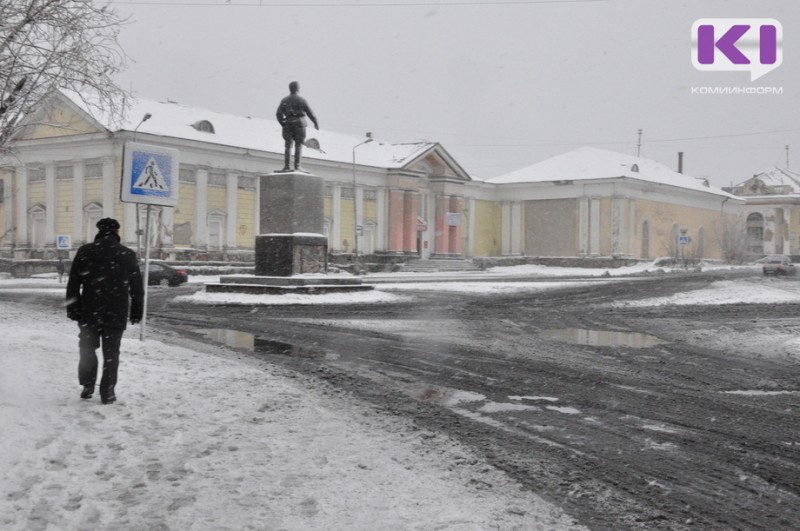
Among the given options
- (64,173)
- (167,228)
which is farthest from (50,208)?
(167,228)

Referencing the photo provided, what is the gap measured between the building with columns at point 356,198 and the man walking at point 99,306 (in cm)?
2679

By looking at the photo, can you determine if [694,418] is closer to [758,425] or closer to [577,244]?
[758,425]

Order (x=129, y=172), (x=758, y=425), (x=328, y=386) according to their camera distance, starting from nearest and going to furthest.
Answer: (x=758, y=425), (x=328, y=386), (x=129, y=172)

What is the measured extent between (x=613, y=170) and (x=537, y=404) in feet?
188

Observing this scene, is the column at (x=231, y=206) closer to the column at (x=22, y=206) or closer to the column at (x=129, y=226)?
the column at (x=129, y=226)

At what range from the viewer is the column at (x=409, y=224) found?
58.7 metres

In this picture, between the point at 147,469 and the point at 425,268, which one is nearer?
the point at 147,469

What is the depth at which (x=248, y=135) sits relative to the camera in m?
50.8

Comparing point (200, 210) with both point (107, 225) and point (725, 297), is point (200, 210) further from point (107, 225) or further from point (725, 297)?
point (107, 225)

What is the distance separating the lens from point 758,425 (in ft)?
23.9

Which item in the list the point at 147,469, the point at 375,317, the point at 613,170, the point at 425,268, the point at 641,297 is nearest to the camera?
the point at 147,469

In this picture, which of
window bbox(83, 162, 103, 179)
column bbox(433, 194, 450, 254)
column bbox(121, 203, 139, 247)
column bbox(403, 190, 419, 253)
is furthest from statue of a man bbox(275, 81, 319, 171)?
column bbox(433, 194, 450, 254)

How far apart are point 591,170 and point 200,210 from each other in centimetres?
3201

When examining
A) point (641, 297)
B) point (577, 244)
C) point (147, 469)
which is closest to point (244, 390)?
point (147, 469)
